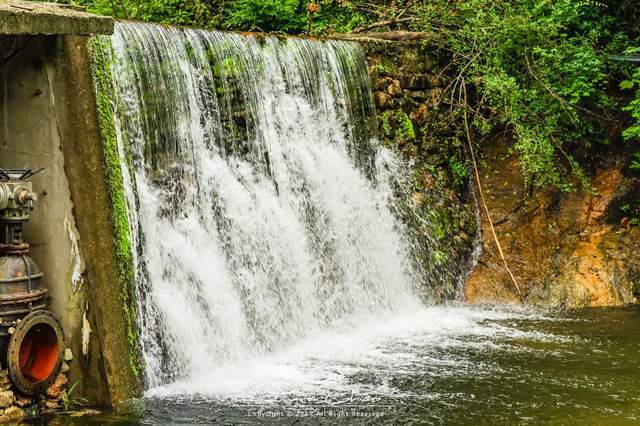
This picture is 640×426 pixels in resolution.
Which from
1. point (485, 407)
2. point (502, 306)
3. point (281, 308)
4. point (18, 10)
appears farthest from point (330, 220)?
point (18, 10)

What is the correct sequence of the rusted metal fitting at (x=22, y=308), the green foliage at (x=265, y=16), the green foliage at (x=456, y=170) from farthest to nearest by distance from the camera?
the green foliage at (x=265, y=16)
the green foliage at (x=456, y=170)
the rusted metal fitting at (x=22, y=308)

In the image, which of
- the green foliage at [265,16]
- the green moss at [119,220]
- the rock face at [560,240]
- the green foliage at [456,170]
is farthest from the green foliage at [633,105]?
the green moss at [119,220]

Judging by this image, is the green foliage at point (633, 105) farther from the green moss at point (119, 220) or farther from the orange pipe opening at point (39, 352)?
the orange pipe opening at point (39, 352)

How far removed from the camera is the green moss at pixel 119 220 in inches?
236

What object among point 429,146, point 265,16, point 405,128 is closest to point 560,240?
point 429,146

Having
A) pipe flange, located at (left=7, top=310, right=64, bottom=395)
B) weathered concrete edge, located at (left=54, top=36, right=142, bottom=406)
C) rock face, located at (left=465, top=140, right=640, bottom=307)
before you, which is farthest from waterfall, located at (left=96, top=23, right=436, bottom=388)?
rock face, located at (left=465, top=140, right=640, bottom=307)

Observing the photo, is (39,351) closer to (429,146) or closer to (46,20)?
(46,20)

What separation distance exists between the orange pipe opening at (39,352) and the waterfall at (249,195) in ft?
2.93

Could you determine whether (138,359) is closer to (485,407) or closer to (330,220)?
(485,407)

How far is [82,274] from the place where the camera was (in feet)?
19.3

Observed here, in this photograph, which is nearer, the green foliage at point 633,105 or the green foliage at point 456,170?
the green foliage at point 633,105

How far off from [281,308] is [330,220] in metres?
1.55

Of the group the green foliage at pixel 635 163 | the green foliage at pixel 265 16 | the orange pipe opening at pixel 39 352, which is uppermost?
the green foliage at pixel 265 16

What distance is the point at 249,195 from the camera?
8320 mm
